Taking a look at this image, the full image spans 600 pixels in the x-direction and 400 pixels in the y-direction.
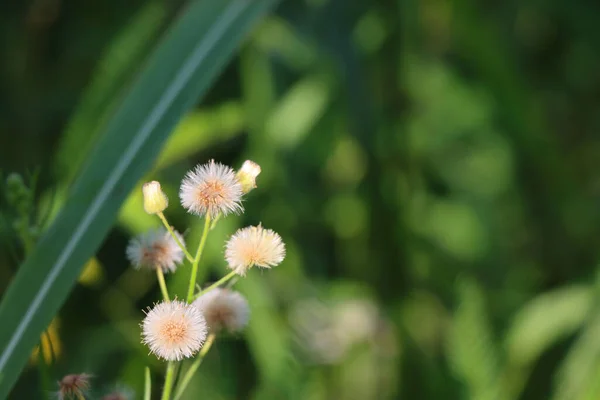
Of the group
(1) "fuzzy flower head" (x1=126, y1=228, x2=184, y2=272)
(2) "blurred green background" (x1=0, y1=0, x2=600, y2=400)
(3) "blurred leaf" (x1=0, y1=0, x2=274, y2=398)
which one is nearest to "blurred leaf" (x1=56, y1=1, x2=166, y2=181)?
(2) "blurred green background" (x1=0, y1=0, x2=600, y2=400)

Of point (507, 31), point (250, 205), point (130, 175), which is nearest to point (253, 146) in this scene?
point (250, 205)

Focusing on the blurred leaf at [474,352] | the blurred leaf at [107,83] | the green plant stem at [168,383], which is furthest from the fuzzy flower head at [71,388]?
the blurred leaf at [107,83]

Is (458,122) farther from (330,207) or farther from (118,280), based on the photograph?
(118,280)

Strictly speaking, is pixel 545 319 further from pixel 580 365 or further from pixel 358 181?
pixel 358 181

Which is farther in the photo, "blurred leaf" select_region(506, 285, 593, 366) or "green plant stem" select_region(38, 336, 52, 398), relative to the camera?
"blurred leaf" select_region(506, 285, 593, 366)

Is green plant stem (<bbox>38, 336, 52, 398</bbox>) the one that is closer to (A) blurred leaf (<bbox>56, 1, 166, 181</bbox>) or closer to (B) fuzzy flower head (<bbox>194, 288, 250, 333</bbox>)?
(B) fuzzy flower head (<bbox>194, 288, 250, 333</bbox>)

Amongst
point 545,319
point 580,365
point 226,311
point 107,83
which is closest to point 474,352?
point 580,365
